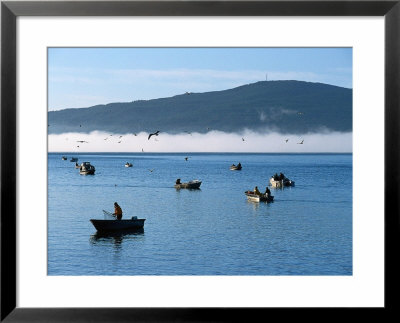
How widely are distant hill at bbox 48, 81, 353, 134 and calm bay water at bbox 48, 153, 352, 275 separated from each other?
5.30ft

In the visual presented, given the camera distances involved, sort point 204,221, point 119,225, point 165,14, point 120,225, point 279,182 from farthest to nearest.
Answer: point 279,182, point 204,221, point 120,225, point 119,225, point 165,14

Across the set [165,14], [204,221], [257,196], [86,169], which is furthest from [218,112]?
[165,14]

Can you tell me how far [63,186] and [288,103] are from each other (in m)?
10.8

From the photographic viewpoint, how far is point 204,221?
18.6 meters

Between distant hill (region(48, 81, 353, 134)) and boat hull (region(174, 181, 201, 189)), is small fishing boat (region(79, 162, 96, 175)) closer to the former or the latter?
distant hill (region(48, 81, 353, 134))

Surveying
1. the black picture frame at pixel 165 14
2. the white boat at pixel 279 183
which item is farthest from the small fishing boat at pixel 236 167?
the black picture frame at pixel 165 14

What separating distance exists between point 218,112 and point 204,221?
4792 mm

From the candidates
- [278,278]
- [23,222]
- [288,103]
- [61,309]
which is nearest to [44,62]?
[23,222]

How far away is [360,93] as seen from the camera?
8.80 feet

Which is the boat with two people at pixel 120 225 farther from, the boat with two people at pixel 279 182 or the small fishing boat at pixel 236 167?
the small fishing boat at pixel 236 167

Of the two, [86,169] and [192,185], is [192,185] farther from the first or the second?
[86,169]

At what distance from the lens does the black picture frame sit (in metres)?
2.53

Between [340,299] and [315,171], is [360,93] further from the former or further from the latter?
[315,171]

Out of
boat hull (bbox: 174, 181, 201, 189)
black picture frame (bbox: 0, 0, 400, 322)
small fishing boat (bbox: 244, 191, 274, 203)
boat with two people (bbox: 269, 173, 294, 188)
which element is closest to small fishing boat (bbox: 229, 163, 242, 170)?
boat with two people (bbox: 269, 173, 294, 188)
